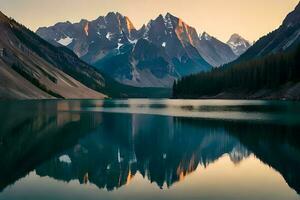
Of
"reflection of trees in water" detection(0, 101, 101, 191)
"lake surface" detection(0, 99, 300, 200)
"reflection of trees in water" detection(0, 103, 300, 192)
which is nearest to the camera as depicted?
"lake surface" detection(0, 99, 300, 200)

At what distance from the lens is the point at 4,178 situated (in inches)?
1302

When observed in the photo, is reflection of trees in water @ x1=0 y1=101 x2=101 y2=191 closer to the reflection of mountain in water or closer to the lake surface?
the lake surface

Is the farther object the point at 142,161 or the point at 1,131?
the point at 1,131

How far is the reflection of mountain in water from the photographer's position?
35656 millimetres

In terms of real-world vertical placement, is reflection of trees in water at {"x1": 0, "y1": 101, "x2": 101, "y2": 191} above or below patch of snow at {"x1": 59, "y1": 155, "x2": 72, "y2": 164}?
above

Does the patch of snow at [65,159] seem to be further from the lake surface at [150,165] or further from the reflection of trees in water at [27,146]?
the reflection of trees in water at [27,146]

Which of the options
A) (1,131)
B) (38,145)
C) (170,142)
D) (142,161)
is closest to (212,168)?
(142,161)

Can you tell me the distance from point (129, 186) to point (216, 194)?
656cm

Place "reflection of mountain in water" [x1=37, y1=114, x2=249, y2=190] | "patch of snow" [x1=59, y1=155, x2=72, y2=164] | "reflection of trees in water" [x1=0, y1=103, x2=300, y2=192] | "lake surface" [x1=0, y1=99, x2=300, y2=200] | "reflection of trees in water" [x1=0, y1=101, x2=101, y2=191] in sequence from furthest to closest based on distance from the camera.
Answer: "patch of snow" [x1=59, y1=155, x2=72, y2=164] < "reflection of trees in water" [x1=0, y1=101, x2=101, y2=191] < "reflection of trees in water" [x1=0, y1=103, x2=300, y2=192] < "reflection of mountain in water" [x1=37, y1=114, x2=249, y2=190] < "lake surface" [x1=0, y1=99, x2=300, y2=200]

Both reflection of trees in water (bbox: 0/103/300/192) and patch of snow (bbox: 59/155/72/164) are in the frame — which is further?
patch of snow (bbox: 59/155/72/164)

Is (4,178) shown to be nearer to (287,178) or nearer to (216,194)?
(216,194)

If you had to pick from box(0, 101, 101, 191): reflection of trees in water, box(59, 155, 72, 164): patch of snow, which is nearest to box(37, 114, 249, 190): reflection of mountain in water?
box(59, 155, 72, 164): patch of snow

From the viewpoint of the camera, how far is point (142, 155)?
4622 cm

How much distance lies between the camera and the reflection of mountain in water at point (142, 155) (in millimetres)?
35656
